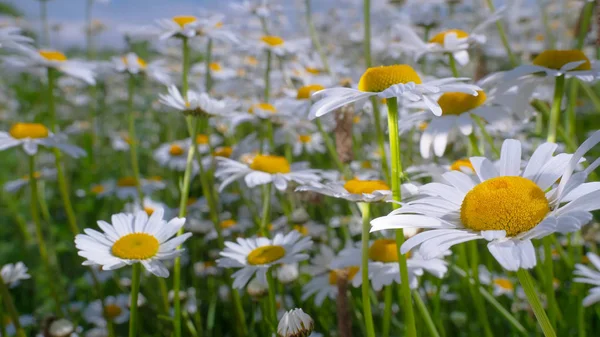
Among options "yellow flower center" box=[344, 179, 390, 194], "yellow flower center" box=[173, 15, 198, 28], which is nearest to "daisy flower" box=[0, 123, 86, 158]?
"yellow flower center" box=[173, 15, 198, 28]

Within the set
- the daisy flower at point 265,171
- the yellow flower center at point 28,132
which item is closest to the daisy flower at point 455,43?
the daisy flower at point 265,171

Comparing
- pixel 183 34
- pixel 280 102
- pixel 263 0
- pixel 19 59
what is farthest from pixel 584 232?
pixel 19 59

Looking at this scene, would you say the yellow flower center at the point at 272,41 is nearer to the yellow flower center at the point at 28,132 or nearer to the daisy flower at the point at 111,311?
the yellow flower center at the point at 28,132

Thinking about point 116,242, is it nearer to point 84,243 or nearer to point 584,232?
point 84,243

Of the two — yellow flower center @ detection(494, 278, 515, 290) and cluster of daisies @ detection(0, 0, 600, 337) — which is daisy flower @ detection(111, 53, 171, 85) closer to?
cluster of daisies @ detection(0, 0, 600, 337)

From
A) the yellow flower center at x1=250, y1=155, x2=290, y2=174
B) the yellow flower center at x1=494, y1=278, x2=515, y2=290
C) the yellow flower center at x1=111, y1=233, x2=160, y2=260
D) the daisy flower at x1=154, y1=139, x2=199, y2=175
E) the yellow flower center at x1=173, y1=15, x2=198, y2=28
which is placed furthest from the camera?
the daisy flower at x1=154, y1=139, x2=199, y2=175

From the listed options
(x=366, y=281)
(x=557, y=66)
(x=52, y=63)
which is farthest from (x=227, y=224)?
(x=557, y=66)
